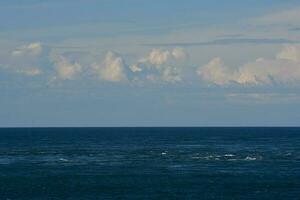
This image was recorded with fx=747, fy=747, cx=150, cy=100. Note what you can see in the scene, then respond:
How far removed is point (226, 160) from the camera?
127m

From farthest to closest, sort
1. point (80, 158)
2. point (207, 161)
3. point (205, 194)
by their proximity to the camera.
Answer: point (80, 158) → point (207, 161) → point (205, 194)

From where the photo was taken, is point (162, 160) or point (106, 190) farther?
point (162, 160)

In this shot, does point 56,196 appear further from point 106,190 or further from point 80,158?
point 80,158

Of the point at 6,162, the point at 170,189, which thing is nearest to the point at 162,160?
the point at 6,162

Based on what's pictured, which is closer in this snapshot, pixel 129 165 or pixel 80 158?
pixel 129 165

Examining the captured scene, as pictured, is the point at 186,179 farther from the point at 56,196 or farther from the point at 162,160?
the point at 162,160

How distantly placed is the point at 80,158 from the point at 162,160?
1697 centimetres

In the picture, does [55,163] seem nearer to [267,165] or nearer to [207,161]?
[207,161]

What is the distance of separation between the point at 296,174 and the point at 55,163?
1687 inches

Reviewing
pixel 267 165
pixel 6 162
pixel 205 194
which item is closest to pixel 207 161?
pixel 267 165

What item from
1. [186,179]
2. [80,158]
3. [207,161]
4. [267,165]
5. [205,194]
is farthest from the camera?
[80,158]

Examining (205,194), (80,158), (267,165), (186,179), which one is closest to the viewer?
(205,194)

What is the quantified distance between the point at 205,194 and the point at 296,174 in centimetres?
2473

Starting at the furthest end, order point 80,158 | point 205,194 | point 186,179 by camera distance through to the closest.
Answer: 1. point 80,158
2. point 186,179
3. point 205,194
